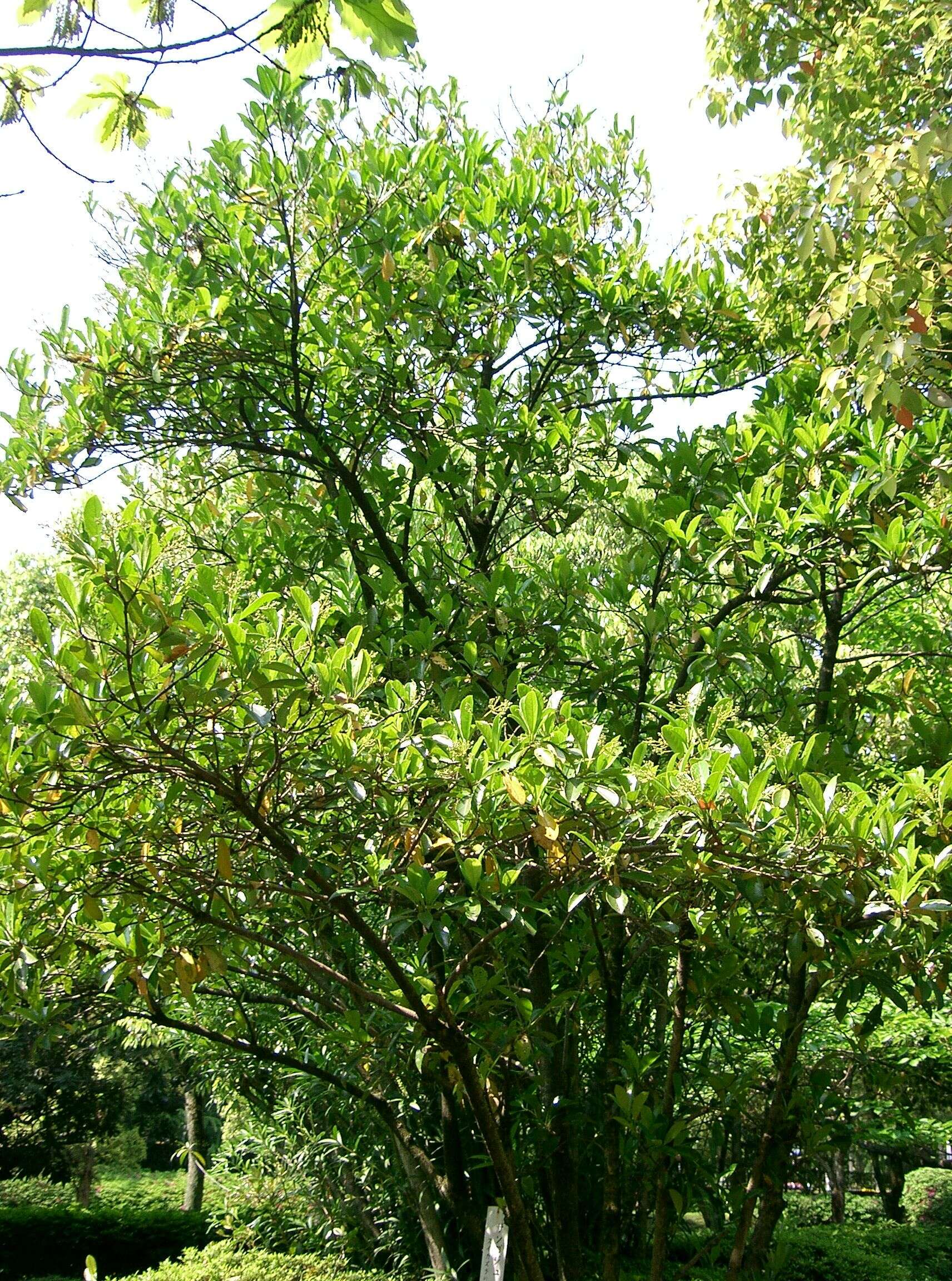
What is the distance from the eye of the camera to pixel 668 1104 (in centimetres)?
352

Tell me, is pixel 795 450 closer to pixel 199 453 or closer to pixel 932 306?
pixel 932 306

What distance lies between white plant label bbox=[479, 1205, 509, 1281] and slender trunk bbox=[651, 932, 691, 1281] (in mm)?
645

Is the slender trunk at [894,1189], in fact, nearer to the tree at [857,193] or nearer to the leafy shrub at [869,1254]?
the leafy shrub at [869,1254]

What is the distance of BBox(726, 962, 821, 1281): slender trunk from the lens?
3494mm

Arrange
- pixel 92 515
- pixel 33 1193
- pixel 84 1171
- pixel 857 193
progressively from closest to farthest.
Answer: pixel 92 515 < pixel 857 193 < pixel 33 1193 < pixel 84 1171

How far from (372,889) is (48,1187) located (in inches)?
576

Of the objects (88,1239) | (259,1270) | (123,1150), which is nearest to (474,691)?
(259,1270)

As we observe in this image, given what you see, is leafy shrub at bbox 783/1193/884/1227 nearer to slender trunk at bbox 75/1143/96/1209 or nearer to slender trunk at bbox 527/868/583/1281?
slender trunk at bbox 527/868/583/1281

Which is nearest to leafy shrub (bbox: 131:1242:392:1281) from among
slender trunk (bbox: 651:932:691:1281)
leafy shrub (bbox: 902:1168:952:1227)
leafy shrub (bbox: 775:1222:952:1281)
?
slender trunk (bbox: 651:932:691:1281)

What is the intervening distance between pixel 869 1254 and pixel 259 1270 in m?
5.34

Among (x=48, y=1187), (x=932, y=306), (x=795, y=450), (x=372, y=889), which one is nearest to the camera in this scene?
(x=372, y=889)

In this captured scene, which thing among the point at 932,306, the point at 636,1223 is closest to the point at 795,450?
the point at 932,306

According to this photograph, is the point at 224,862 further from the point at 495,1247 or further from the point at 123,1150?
the point at 123,1150

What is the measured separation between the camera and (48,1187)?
14266 millimetres
